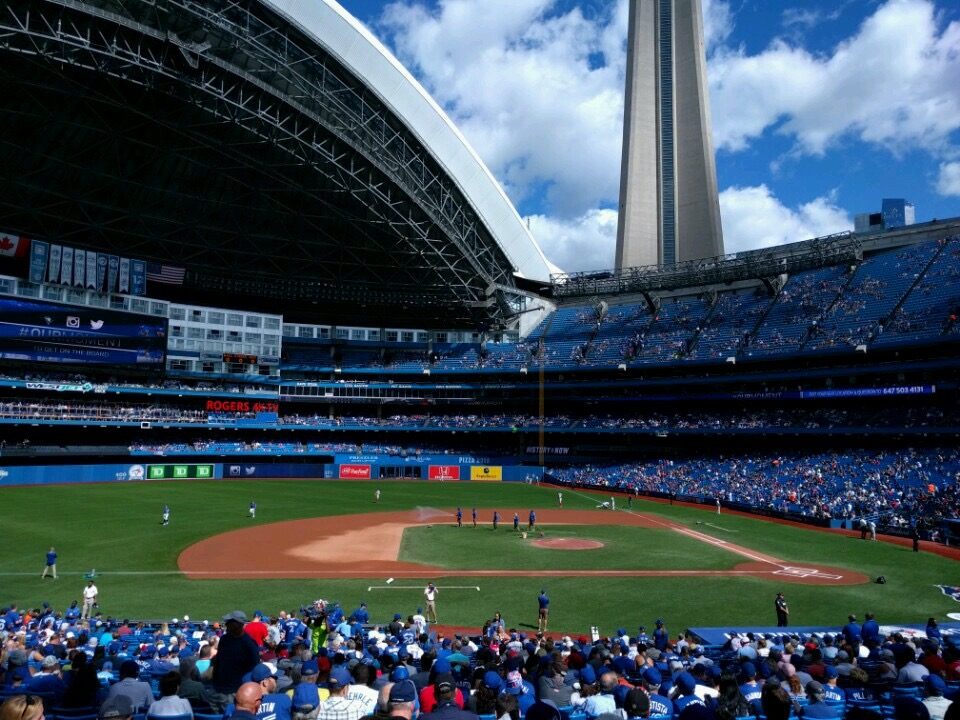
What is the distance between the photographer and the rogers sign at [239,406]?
2911 inches

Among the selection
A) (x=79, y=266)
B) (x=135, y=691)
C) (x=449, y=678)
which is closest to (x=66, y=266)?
(x=79, y=266)

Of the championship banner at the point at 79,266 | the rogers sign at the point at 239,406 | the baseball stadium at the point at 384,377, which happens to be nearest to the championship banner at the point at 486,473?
the baseball stadium at the point at 384,377

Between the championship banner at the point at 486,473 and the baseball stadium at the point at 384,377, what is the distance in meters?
0.24

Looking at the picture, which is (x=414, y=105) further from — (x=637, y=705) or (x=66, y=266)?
(x=637, y=705)

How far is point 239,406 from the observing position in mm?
75562

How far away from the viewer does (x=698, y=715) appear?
5.09 m

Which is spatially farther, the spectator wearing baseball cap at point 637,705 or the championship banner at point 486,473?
the championship banner at point 486,473

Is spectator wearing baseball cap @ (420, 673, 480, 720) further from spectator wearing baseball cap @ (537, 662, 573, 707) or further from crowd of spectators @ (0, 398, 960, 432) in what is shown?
crowd of spectators @ (0, 398, 960, 432)

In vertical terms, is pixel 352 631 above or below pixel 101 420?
below

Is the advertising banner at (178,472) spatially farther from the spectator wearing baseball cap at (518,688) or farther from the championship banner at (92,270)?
the spectator wearing baseball cap at (518,688)

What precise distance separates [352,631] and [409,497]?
42.2m

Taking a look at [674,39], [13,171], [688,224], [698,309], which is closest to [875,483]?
[698,309]

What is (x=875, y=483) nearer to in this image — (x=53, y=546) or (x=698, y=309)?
(x=698, y=309)

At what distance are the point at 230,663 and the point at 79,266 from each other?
207ft
